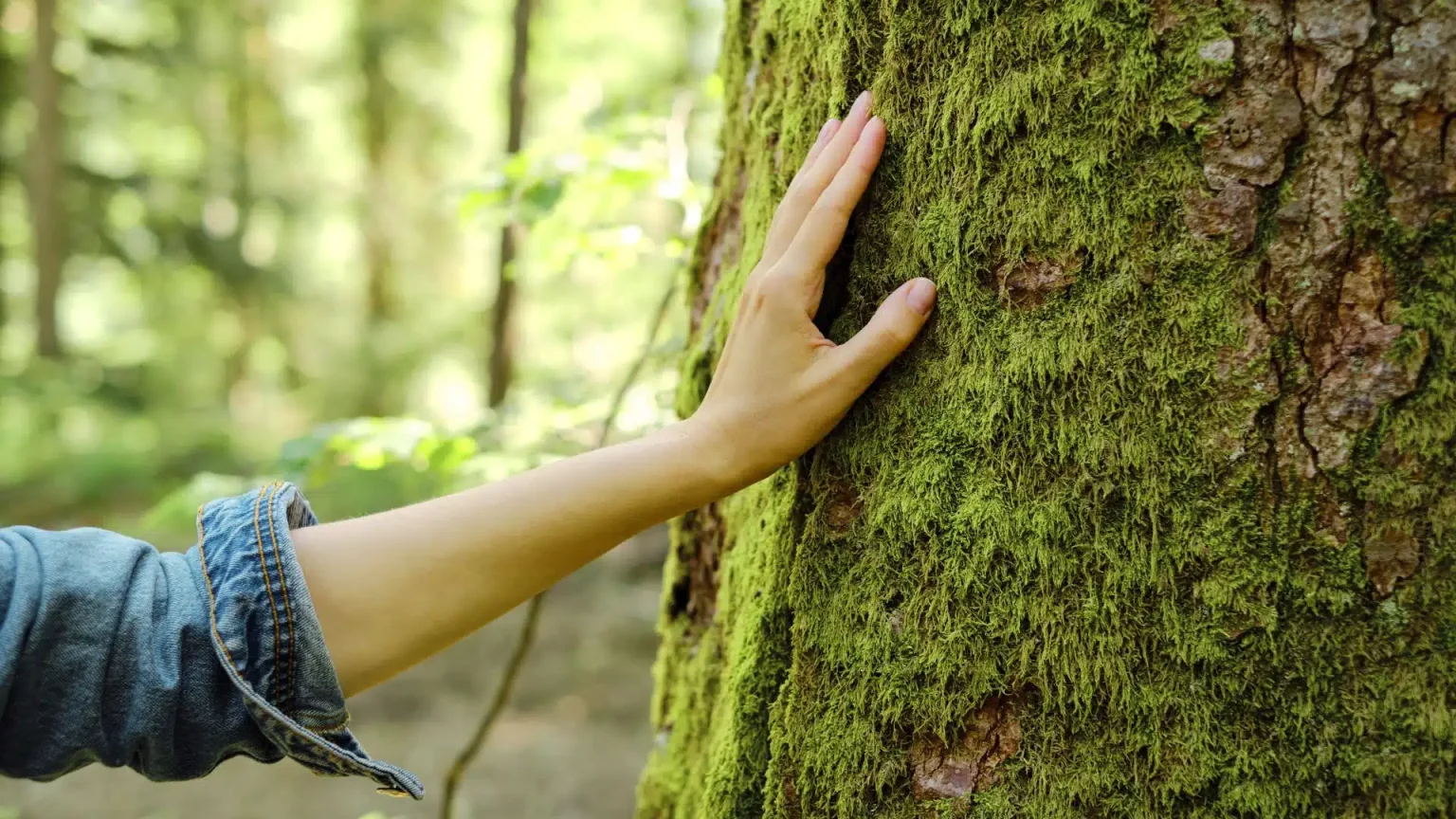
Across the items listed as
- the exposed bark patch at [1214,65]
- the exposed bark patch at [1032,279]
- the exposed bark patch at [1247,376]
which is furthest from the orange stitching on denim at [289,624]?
the exposed bark patch at [1214,65]

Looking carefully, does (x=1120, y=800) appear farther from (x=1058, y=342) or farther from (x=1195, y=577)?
(x=1058, y=342)

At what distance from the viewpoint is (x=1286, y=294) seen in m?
0.92

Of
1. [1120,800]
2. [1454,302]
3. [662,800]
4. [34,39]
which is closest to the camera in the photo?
[1454,302]

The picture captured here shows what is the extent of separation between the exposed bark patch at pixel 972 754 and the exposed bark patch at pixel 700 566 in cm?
61

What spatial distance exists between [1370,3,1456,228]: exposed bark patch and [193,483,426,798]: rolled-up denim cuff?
133 centimetres

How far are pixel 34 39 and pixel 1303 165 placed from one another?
505 inches

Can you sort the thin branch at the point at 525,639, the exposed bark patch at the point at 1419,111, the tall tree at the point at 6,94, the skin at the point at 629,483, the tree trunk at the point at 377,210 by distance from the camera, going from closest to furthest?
the exposed bark patch at the point at 1419,111
the skin at the point at 629,483
the thin branch at the point at 525,639
the tall tree at the point at 6,94
the tree trunk at the point at 377,210

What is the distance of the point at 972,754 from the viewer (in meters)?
1.08

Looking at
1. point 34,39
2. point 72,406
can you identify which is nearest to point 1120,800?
point 72,406

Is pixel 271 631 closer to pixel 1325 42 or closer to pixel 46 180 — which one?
pixel 1325 42

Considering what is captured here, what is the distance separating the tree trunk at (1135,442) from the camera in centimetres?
89

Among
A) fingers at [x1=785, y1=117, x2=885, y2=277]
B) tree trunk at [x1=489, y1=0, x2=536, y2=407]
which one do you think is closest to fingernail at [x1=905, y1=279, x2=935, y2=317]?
fingers at [x1=785, y1=117, x2=885, y2=277]

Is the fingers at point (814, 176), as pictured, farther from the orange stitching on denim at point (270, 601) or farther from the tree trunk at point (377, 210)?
the tree trunk at point (377, 210)

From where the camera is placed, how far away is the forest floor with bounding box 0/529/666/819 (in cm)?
487
